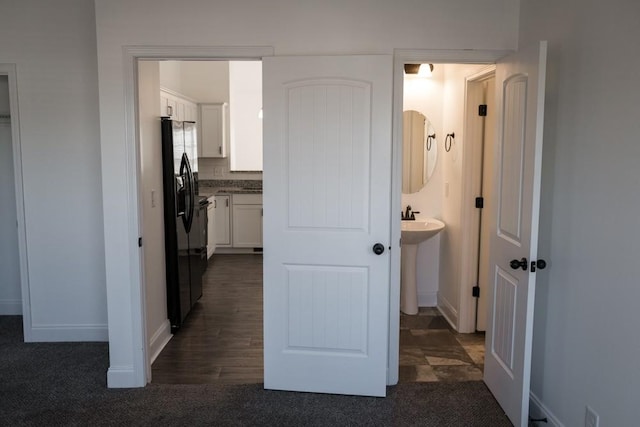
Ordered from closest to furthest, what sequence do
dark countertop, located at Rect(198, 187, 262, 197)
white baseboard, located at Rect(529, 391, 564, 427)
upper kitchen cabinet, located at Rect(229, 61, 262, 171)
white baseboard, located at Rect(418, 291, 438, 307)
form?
1. white baseboard, located at Rect(529, 391, 564, 427)
2. white baseboard, located at Rect(418, 291, 438, 307)
3. dark countertop, located at Rect(198, 187, 262, 197)
4. upper kitchen cabinet, located at Rect(229, 61, 262, 171)

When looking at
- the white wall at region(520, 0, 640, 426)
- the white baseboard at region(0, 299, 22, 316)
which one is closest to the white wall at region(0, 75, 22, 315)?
the white baseboard at region(0, 299, 22, 316)

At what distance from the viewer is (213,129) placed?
767cm

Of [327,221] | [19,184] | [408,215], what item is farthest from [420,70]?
[19,184]

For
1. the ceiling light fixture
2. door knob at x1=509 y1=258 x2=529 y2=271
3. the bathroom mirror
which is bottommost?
door knob at x1=509 y1=258 x2=529 y2=271

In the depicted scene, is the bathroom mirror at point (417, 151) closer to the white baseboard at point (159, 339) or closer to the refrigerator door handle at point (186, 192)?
the refrigerator door handle at point (186, 192)

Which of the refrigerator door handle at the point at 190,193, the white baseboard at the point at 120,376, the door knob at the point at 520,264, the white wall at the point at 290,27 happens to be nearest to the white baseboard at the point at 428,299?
the refrigerator door handle at the point at 190,193

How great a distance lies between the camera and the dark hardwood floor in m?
3.55

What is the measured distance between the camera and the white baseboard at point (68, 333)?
410 centimetres

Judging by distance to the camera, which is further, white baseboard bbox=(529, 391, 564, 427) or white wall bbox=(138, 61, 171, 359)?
white wall bbox=(138, 61, 171, 359)

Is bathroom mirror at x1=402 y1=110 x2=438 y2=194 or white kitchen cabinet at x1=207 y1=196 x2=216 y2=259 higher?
bathroom mirror at x1=402 y1=110 x2=438 y2=194

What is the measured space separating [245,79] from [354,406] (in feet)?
19.7

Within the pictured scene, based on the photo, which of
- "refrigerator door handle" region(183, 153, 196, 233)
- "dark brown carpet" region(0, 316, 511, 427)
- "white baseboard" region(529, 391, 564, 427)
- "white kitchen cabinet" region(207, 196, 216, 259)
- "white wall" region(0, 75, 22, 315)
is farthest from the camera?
"white kitchen cabinet" region(207, 196, 216, 259)

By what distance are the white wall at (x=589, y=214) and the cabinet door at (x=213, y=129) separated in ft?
17.5

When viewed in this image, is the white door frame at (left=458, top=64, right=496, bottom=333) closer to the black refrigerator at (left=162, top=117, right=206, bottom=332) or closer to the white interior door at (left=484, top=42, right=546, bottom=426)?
the white interior door at (left=484, top=42, right=546, bottom=426)
